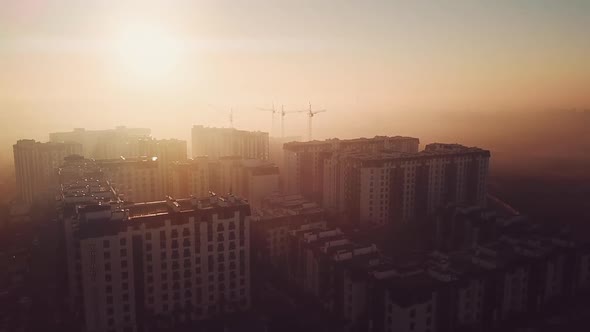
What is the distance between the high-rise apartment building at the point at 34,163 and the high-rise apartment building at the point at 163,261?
50.2 feet

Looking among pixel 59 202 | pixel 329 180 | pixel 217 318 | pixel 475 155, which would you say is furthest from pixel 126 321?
pixel 475 155

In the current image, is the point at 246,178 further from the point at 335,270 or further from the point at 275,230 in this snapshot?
the point at 335,270

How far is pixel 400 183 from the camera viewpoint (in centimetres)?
2073

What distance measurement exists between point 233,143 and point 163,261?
2041 centimetres

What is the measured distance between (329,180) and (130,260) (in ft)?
41.6

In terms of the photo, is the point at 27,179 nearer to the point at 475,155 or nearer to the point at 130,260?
the point at 130,260

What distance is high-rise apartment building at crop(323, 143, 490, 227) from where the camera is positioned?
2027 cm

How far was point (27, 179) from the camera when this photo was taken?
2627 cm

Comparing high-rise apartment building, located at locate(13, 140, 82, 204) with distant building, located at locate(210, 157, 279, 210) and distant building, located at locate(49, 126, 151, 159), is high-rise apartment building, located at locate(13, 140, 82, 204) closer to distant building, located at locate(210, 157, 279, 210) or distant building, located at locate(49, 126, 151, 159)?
distant building, located at locate(49, 126, 151, 159)

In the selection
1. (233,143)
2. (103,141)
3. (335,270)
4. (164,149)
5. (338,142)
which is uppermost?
(338,142)

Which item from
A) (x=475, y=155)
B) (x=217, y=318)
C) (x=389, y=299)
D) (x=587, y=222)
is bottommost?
(x=217, y=318)

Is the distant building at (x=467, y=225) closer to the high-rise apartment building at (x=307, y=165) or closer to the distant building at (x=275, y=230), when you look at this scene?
the distant building at (x=275, y=230)

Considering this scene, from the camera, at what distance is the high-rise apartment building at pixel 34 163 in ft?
84.8

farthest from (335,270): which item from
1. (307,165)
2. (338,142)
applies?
(338,142)
